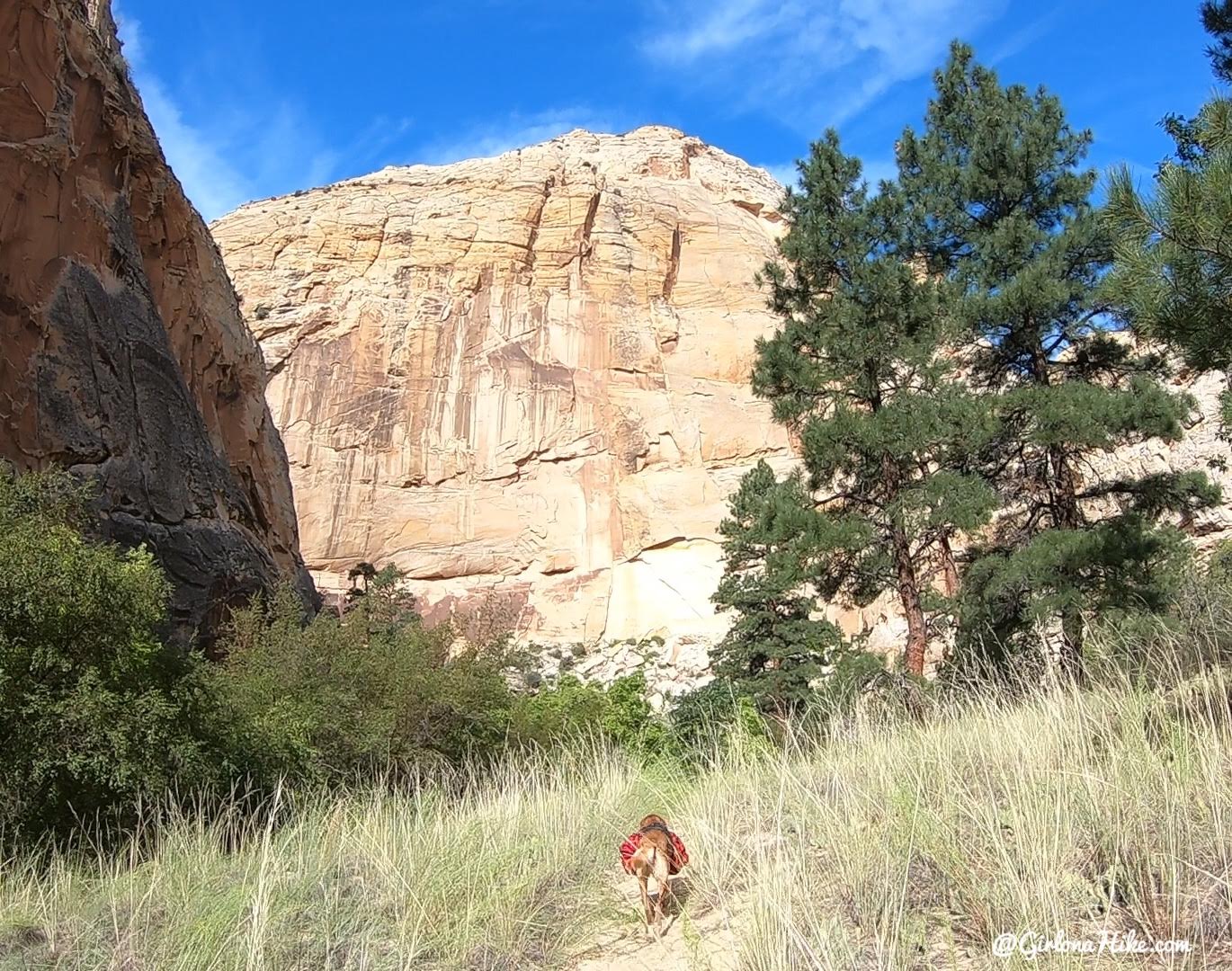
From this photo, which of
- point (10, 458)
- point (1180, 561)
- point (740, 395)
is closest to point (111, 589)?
point (10, 458)

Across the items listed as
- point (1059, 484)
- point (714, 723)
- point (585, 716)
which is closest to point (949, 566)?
point (1059, 484)

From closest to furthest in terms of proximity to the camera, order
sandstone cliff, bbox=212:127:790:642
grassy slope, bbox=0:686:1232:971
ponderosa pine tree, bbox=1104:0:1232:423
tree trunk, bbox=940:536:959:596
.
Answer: grassy slope, bbox=0:686:1232:971 < ponderosa pine tree, bbox=1104:0:1232:423 < tree trunk, bbox=940:536:959:596 < sandstone cliff, bbox=212:127:790:642

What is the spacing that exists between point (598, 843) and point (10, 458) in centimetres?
1411

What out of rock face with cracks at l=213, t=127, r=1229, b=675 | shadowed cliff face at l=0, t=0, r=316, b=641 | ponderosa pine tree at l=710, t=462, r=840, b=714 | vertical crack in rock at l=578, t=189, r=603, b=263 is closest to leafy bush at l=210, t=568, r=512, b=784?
shadowed cliff face at l=0, t=0, r=316, b=641

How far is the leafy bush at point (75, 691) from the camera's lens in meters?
6.74

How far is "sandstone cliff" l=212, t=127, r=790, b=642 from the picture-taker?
45.8 meters

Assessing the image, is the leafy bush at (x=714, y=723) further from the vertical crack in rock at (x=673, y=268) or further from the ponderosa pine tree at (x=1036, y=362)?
the vertical crack in rock at (x=673, y=268)

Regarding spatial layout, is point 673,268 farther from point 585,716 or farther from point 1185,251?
point 1185,251

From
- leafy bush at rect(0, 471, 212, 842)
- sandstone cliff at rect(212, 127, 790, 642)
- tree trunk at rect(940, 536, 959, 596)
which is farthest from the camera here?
sandstone cliff at rect(212, 127, 790, 642)

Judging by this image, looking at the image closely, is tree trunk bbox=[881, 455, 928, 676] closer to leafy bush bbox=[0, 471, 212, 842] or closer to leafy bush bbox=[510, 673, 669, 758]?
leafy bush bbox=[510, 673, 669, 758]

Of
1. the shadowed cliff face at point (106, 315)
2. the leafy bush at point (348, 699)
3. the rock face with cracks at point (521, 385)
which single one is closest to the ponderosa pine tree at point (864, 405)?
the leafy bush at point (348, 699)

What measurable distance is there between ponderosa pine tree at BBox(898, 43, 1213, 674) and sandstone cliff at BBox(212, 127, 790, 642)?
94.5 feet

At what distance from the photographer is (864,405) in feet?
44.3

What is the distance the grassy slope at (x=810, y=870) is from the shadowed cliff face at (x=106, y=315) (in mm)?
12544
